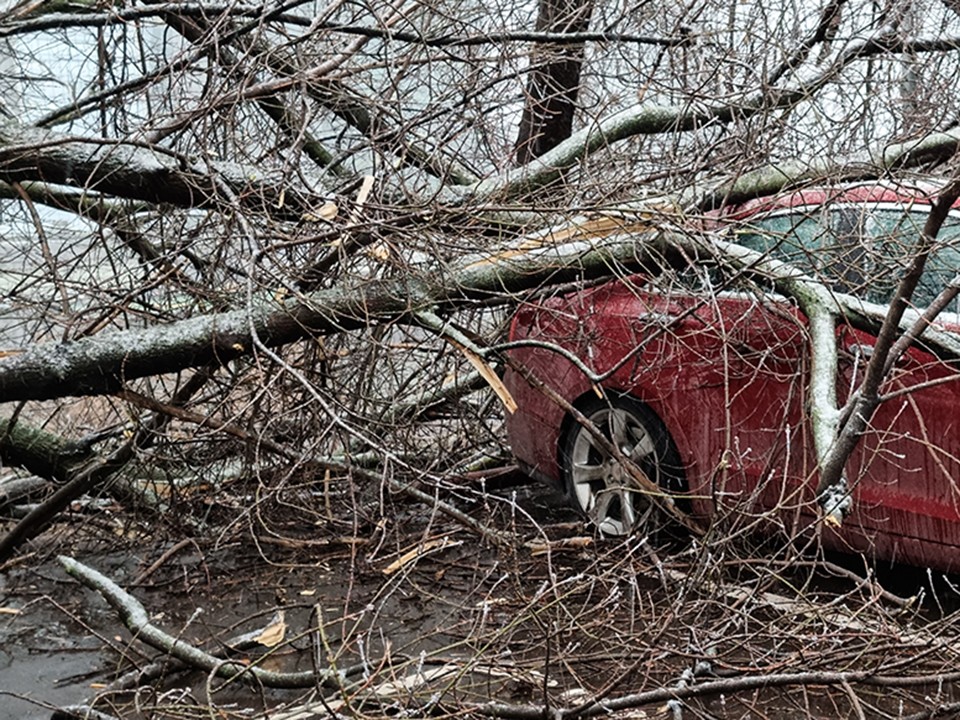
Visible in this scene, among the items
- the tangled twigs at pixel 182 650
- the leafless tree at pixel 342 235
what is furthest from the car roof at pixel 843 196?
the tangled twigs at pixel 182 650

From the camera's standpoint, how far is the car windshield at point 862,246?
15.0 ft

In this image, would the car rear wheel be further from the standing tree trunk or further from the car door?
the standing tree trunk

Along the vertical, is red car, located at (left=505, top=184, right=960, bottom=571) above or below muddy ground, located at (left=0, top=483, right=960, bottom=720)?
above

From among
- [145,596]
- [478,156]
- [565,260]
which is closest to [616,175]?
[565,260]

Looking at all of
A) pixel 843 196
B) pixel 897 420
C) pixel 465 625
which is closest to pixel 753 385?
pixel 897 420

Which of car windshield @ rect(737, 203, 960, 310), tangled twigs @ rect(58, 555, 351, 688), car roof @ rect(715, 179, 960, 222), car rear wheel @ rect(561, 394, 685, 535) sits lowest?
tangled twigs @ rect(58, 555, 351, 688)

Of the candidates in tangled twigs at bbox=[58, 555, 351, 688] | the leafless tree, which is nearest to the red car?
the leafless tree

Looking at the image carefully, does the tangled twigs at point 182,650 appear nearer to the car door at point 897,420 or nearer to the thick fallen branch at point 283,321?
the thick fallen branch at point 283,321

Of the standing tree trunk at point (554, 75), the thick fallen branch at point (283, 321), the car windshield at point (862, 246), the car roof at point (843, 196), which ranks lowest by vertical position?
the thick fallen branch at point (283, 321)

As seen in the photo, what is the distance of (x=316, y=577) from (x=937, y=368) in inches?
119

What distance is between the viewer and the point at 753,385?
5023mm

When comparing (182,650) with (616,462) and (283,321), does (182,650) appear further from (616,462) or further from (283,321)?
(616,462)

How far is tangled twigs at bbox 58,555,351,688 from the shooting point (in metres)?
3.76

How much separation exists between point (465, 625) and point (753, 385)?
172 centimetres
